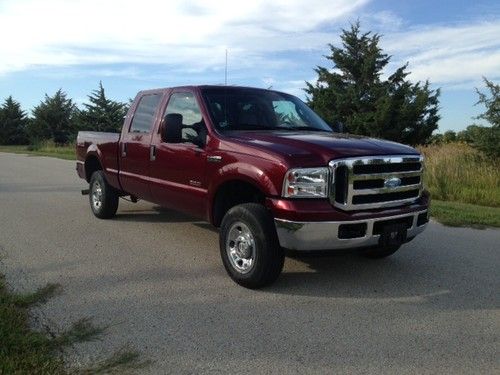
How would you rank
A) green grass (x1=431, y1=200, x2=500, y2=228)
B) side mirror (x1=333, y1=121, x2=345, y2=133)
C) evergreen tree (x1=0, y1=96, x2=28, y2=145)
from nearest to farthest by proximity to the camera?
side mirror (x1=333, y1=121, x2=345, y2=133) → green grass (x1=431, y1=200, x2=500, y2=228) → evergreen tree (x1=0, y1=96, x2=28, y2=145)


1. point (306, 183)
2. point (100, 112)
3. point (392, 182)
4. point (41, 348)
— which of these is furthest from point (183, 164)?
point (100, 112)

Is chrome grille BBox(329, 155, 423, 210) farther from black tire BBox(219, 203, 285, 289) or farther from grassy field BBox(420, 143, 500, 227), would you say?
grassy field BBox(420, 143, 500, 227)

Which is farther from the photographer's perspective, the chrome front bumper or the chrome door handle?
the chrome door handle

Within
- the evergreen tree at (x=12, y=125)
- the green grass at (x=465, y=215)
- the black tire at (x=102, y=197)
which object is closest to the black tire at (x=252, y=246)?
the black tire at (x=102, y=197)

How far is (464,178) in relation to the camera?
12688 millimetres

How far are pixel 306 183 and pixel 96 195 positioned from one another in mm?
4864

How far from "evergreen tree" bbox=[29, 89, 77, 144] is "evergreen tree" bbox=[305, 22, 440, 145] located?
27.6m

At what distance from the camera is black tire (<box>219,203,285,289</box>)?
475 cm

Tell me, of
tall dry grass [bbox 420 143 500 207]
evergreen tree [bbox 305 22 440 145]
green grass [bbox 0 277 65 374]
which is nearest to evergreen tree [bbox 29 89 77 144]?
evergreen tree [bbox 305 22 440 145]

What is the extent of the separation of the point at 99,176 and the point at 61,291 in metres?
3.69

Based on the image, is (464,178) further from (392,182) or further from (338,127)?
(392,182)

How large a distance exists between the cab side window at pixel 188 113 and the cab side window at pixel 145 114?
0.37 m

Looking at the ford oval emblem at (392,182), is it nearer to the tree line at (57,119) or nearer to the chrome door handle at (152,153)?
the chrome door handle at (152,153)

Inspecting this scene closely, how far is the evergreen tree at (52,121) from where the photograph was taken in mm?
51094
